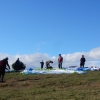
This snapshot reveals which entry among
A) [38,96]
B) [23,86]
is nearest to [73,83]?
[23,86]

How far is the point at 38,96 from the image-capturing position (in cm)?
1716

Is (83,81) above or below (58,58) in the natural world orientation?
below

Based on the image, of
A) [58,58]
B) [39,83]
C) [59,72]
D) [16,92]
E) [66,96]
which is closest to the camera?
[66,96]

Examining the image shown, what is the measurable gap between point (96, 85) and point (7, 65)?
9.03 m

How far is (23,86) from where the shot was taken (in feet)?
72.6

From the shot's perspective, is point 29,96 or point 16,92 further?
point 16,92

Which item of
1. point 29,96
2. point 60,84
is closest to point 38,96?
point 29,96

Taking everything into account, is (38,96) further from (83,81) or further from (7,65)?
(7,65)

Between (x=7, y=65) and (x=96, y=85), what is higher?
(x=7, y=65)

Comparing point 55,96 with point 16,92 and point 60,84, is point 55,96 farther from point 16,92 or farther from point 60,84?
point 60,84

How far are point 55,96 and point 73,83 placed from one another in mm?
5561

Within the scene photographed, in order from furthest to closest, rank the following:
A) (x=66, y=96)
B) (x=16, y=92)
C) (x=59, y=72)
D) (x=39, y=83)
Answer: (x=59, y=72), (x=39, y=83), (x=16, y=92), (x=66, y=96)

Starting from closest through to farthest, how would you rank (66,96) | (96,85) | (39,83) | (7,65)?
(66,96)
(96,85)
(39,83)
(7,65)

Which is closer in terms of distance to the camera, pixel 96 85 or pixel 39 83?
pixel 96 85
